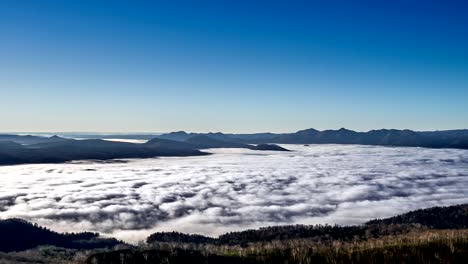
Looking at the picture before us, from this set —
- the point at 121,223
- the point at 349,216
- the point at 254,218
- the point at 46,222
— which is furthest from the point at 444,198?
the point at 46,222

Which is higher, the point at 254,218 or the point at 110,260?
the point at 110,260

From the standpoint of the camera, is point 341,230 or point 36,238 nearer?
point 341,230

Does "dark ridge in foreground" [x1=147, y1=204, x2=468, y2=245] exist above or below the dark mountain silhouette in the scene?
above

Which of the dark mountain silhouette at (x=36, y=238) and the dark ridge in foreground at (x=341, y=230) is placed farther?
the dark mountain silhouette at (x=36, y=238)

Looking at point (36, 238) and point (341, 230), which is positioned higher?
point (341, 230)

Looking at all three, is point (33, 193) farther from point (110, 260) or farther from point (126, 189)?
point (110, 260)

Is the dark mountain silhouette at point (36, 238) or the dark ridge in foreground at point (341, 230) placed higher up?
the dark ridge in foreground at point (341, 230)

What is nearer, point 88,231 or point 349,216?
point 88,231

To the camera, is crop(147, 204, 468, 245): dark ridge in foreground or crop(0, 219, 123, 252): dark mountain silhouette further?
crop(0, 219, 123, 252): dark mountain silhouette
